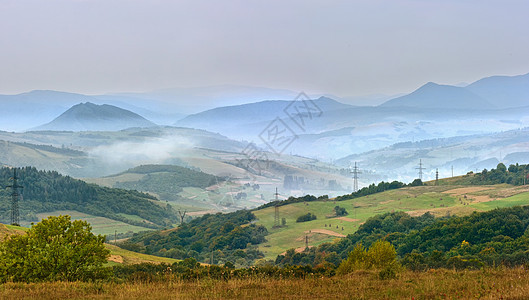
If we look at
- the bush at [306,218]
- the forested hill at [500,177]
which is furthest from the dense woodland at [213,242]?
the forested hill at [500,177]

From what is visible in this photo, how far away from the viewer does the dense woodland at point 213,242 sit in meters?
95.6

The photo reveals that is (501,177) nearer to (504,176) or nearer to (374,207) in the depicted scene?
(504,176)

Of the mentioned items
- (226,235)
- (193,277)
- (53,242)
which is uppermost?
(53,242)

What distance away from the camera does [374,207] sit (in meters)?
137

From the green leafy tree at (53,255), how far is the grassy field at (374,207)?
74631 millimetres

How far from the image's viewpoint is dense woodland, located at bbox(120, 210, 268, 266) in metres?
95.6

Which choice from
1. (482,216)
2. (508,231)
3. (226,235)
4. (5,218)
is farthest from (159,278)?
(5,218)

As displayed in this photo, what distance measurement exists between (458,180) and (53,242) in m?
162

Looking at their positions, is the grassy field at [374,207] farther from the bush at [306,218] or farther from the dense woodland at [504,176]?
the dense woodland at [504,176]

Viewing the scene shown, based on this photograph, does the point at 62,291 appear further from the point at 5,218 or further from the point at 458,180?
the point at 5,218

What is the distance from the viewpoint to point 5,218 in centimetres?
19775

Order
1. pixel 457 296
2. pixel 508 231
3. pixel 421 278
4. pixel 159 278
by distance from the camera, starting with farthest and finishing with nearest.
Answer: pixel 508 231
pixel 159 278
pixel 421 278
pixel 457 296

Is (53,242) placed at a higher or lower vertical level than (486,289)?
higher

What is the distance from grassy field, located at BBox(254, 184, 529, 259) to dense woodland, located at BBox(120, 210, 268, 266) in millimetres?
3886
